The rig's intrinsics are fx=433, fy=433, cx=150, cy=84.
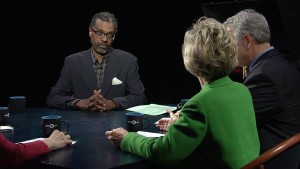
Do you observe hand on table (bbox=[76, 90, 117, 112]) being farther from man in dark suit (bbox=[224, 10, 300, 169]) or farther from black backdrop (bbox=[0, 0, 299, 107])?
black backdrop (bbox=[0, 0, 299, 107])

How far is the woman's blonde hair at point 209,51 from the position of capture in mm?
1718

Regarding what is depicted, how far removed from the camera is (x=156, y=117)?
2.81m

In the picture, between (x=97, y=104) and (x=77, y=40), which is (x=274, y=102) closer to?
(x=97, y=104)

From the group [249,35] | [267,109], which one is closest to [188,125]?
[267,109]

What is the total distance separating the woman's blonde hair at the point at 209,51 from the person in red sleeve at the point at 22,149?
0.71m

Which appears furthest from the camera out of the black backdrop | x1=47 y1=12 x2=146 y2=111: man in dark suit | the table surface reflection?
the black backdrop

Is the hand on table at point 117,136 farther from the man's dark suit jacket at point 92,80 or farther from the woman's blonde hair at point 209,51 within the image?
the man's dark suit jacket at point 92,80

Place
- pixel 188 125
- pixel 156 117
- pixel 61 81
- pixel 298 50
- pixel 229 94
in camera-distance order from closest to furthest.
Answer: pixel 188 125, pixel 229 94, pixel 156 117, pixel 298 50, pixel 61 81

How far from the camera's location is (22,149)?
1851mm

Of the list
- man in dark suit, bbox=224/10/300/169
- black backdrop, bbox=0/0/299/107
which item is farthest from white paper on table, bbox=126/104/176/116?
black backdrop, bbox=0/0/299/107

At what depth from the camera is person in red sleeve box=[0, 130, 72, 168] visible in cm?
179

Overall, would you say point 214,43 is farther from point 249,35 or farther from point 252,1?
point 252,1

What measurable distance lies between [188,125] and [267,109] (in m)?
0.66

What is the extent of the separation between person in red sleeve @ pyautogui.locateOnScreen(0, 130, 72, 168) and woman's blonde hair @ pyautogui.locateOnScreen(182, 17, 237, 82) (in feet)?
2.33
